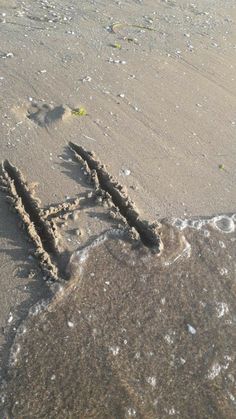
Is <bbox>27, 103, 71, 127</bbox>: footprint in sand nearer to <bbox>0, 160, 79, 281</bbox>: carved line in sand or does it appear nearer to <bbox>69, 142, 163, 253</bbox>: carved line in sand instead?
<bbox>69, 142, 163, 253</bbox>: carved line in sand

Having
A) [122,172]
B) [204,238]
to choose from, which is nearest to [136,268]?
[204,238]

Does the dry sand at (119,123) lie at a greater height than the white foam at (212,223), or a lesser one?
greater

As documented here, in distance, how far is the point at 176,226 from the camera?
3.65m

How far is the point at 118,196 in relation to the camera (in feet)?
12.0

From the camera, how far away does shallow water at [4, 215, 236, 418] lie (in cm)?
269

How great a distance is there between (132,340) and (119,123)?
86.7 inches

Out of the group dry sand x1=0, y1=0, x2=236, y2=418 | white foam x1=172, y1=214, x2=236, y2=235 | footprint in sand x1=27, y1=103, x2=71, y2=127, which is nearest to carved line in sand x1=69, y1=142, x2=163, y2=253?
dry sand x1=0, y1=0, x2=236, y2=418

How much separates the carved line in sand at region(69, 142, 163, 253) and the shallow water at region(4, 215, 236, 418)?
0.11m

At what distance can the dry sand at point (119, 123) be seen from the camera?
122 inches

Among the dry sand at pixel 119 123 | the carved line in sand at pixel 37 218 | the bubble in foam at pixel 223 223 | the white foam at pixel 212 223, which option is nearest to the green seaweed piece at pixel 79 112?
the dry sand at pixel 119 123

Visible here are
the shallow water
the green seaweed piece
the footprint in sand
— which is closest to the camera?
the shallow water

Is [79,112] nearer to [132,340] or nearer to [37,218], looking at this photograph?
[37,218]

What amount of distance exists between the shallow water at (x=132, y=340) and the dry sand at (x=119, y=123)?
0.02 m

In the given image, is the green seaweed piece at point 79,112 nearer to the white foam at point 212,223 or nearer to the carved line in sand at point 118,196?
the carved line in sand at point 118,196
